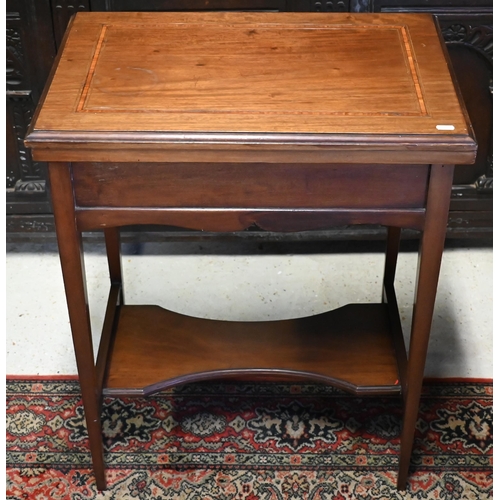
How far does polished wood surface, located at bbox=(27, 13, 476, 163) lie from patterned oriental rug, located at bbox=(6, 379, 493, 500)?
762mm

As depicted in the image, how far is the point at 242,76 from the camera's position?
1.44 metres

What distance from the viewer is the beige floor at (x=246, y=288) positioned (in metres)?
2.04

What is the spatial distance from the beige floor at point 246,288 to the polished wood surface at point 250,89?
0.80 m

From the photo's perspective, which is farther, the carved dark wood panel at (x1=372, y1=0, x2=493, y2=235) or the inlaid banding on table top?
the carved dark wood panel at (x1=372, y1=0, x2=493, y2=235)

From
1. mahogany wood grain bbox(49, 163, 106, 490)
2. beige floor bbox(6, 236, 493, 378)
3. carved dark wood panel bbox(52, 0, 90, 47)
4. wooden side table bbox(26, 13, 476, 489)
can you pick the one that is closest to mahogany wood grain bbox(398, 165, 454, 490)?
wooden side table bbox(26, 13, 476, 489)

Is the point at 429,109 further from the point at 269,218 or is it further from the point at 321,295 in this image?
the point at 321,295

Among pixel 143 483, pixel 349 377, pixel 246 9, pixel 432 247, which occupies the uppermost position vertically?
pixel 246 9

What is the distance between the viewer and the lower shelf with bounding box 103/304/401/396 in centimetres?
166

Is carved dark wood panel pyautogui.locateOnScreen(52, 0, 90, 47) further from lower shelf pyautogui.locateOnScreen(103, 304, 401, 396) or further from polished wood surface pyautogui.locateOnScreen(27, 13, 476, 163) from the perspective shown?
lower shelf pyautogui.locateOnScreen(103, 304, 401, 396)

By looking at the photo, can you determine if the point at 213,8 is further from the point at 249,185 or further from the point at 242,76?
the point at 249,185

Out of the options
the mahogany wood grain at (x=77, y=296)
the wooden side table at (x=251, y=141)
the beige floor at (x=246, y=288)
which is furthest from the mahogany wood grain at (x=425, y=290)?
the mahogany wood grain at (x=77, y=296)

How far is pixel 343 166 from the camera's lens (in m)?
1.31
